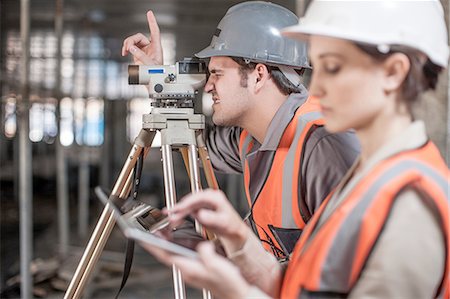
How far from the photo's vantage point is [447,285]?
91 cm

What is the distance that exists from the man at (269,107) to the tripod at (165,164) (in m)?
0.09

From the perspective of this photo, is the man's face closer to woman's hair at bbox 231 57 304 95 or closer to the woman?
woman's hair at bbox 231 57 304 95

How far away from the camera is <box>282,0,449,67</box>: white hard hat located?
865 millimetres

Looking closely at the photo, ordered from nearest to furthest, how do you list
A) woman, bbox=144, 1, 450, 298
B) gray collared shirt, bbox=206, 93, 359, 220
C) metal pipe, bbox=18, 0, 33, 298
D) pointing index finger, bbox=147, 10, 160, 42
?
woman, bbox=144, 1, 450, 298 → gray collared shirt, bbox=206, 93, 359, 220 → pointing index finger, bbox=147, 10, 160, 42 → metal pipe, bbox=18, 0, 33, 298

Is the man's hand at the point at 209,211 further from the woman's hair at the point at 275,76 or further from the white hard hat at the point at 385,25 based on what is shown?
the woman's hair at the point at 275,76

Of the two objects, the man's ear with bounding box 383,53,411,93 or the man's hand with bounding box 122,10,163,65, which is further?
the man's hand with bounding box 122,10,163,65

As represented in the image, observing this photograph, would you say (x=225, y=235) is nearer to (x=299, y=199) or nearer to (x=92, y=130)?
(x=299, y=199)

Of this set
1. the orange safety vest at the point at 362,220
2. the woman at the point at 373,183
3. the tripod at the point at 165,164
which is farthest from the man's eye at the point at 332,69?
the tripod at the point at 165,164

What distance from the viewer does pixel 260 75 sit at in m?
1.72

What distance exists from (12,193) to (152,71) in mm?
8002

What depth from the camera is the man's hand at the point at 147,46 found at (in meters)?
1.84

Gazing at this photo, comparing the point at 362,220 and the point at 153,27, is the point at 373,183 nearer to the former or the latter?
the point at 362,220

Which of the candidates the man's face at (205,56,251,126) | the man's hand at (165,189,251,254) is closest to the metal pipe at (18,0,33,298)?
the man's face at (205,56,251,126)

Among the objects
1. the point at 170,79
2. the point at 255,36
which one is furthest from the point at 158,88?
the point at 255,36
